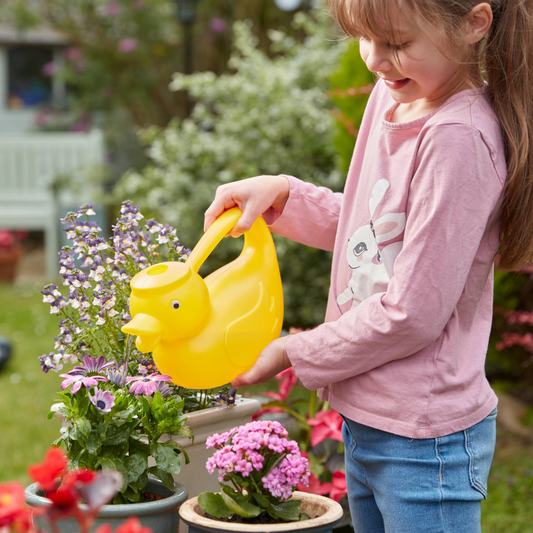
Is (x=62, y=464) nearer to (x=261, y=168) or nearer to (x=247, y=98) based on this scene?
(x=261, y=168)

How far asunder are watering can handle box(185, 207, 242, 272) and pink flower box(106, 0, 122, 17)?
7.33 meters

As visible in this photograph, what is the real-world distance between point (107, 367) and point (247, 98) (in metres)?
3.59

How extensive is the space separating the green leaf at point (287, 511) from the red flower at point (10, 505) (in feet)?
2.08

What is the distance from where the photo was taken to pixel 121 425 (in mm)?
1138

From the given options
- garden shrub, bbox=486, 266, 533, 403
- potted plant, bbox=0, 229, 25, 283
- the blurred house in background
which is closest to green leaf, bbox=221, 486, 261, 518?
garden shrub, bbox=486, 266, 533, 403

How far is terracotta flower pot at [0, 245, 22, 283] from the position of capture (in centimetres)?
670

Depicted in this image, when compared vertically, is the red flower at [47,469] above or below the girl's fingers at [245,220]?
below

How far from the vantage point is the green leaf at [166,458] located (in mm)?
1138

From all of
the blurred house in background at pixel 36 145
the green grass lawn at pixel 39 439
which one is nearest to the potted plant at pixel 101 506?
the green grass lawn at pixel 39 439

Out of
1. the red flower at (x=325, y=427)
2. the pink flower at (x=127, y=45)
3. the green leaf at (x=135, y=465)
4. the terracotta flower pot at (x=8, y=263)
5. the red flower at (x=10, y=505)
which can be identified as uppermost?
the pink flower at (x=127, y=45)

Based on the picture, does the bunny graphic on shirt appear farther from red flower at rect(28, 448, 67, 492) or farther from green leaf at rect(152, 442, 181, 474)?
red flower at rect(28, 448, 67, 492)

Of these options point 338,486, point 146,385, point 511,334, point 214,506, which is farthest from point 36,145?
point 214,506

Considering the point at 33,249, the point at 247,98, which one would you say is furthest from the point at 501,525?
the point at 33,249

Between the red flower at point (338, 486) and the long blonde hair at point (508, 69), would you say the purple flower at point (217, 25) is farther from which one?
the long blonde hair at point (508, 69)
